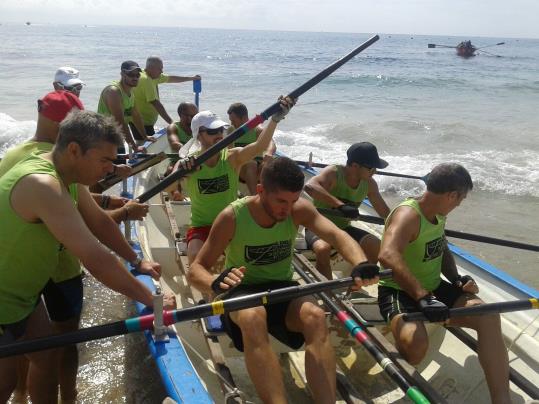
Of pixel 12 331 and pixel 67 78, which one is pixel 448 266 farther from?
pixel 67 78

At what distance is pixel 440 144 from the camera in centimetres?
1672

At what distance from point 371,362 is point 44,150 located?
3.03 meters

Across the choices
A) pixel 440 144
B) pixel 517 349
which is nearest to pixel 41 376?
pixel 517 349

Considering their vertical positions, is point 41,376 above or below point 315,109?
above

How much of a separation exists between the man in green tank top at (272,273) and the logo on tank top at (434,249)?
606 millimetres

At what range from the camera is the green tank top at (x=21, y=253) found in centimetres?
249

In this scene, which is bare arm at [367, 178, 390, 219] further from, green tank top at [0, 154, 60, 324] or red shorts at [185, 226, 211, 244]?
green tank top at [0, 154, 60, 324]

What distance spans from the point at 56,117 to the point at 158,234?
314 cm

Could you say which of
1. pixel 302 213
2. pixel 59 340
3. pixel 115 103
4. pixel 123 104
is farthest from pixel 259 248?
pixel 123 104

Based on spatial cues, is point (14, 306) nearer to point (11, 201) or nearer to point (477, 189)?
point (11, 201)

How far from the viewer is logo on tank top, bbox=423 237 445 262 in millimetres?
3783

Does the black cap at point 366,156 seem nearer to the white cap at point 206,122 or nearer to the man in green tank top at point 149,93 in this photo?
the white cap at point 206,122

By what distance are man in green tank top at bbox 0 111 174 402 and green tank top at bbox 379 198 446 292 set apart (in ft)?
6.53

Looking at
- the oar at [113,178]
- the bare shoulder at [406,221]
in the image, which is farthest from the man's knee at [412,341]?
the oar at [113,178]
